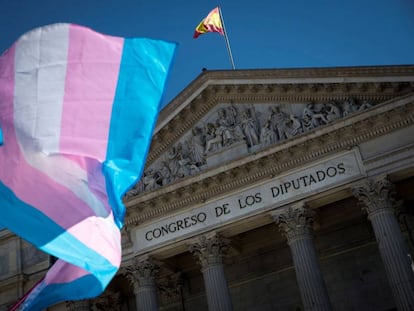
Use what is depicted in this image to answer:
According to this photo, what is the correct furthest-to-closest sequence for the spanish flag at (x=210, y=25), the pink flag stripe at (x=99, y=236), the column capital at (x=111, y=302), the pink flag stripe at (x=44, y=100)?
the spanish flag at (x=210, y=25), the column capital at (x=111, y=302), the pink flag stripe at (x=44, y=100), the pink flag stripe at (x=99, y=236)

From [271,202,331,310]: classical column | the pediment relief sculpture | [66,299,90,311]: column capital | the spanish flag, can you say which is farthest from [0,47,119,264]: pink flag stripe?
the spanish flag

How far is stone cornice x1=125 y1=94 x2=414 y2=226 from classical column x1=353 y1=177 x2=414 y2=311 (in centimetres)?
182

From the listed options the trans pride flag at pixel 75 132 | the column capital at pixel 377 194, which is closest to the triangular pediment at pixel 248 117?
the column capital at pixel 377 194

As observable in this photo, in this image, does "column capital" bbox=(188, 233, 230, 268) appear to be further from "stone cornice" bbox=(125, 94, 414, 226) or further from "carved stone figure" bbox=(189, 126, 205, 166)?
"carved stone figure" bbox=(189, 126, 205, 166)

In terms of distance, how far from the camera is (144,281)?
74.2 feet

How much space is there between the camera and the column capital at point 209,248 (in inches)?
855

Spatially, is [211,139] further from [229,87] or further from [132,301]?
[132,301]

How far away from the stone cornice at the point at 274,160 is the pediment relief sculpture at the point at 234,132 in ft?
1.89

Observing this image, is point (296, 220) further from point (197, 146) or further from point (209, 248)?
point (197, 146)

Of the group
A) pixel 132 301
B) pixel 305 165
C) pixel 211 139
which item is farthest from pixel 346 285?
pixel 132 301

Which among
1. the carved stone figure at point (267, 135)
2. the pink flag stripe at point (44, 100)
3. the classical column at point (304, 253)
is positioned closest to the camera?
the pink flag stripe at point (44, 100)

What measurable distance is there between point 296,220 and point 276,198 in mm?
1140

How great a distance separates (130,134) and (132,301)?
59.3ft

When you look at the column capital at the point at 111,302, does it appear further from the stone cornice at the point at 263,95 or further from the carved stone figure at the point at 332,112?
the carved stone figure at the point at 332,112
